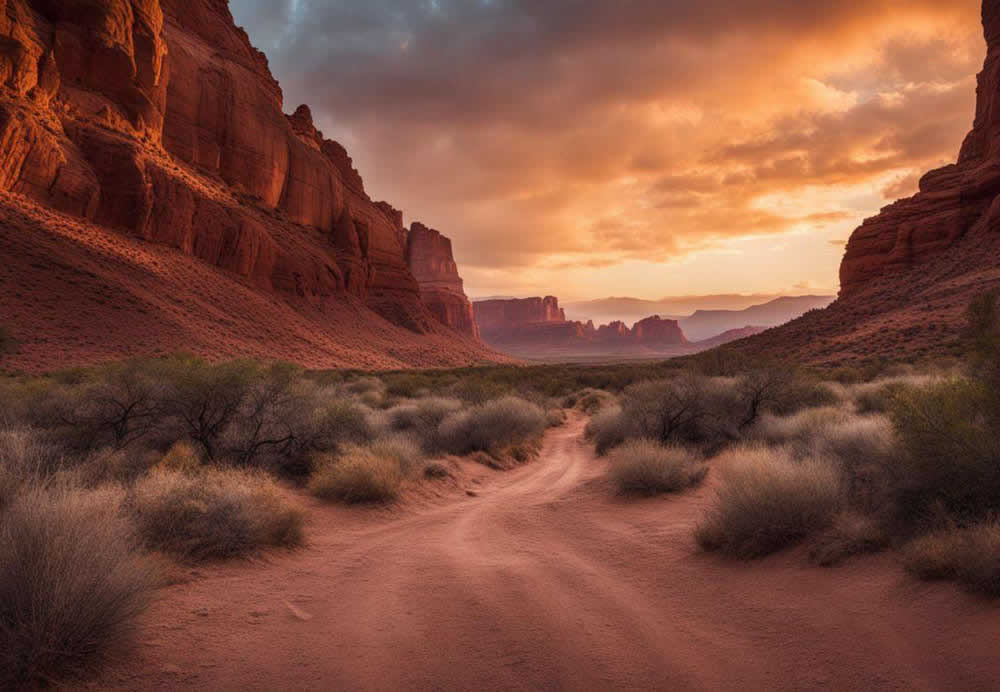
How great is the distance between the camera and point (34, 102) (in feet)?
139

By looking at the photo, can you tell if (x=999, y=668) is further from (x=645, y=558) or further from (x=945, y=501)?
(x=645, y=558)

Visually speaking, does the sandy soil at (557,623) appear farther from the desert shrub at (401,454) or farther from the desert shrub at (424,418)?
the desert shrub at (424,418)

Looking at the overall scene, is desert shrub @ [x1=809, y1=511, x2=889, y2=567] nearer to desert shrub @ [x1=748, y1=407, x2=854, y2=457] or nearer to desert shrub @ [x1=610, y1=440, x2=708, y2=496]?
desert shrub @ [x1=610, y1=440, x2=708, y2=496]

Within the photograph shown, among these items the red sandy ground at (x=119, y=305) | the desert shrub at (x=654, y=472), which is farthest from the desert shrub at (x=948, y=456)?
the red sandy ground at (x=119, y=305)

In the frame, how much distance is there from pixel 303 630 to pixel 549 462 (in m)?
8.90

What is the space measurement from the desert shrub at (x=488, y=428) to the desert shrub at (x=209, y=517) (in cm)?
639

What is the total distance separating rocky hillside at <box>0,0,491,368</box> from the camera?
120 ft

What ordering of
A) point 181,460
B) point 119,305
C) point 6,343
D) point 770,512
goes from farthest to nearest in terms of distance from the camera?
point 119,305 → point 6,343 → point 181,460 → point 770,512

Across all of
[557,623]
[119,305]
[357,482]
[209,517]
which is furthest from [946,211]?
[119,305]

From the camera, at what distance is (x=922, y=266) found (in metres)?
49.5

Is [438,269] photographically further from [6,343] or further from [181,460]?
[181,460]

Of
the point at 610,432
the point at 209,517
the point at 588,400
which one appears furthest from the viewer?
the point at 588,400

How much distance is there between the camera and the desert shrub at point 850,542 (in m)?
4.63

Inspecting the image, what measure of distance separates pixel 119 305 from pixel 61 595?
42.5m
